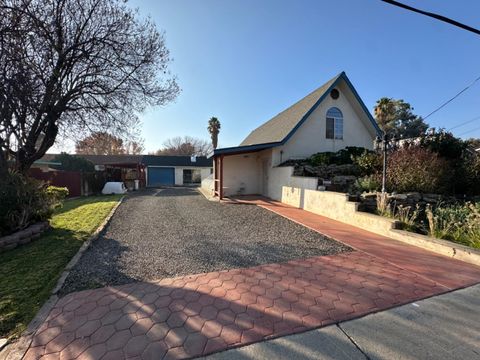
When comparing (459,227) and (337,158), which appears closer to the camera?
(459,227)

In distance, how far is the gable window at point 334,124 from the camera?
13656mm

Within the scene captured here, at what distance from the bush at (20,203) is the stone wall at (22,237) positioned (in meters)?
0.24

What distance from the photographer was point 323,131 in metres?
13.6

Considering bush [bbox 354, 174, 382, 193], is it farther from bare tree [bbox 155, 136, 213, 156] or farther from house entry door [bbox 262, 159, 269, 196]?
bare tree [bbox 155, 136, 213, 156]

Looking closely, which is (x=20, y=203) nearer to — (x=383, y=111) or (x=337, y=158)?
(x=337, y=158)

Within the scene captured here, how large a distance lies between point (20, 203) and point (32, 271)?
2703 mm

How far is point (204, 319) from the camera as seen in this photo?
278 cm

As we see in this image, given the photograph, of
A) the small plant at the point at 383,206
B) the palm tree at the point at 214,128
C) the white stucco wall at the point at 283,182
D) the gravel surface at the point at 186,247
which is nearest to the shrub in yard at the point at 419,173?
the small plant at the point at 383,206

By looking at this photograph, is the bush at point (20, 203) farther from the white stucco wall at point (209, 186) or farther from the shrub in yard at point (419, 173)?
the shrub in yard at point (419, 173)

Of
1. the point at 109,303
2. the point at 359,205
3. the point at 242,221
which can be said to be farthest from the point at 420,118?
the point at 109,303

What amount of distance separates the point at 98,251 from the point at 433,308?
589cm

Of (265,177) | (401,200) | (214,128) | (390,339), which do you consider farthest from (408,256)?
(214,128)

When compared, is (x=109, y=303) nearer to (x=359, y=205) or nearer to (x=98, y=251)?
(x=98, y=251)


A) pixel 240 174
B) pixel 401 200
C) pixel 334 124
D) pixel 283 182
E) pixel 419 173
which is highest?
pixel 334 124
